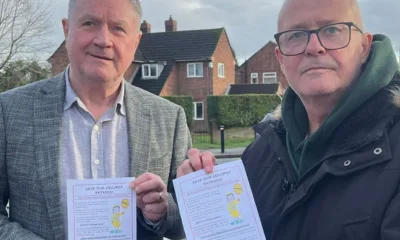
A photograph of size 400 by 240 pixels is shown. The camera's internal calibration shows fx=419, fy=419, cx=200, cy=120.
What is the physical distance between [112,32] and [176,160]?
0.88 metres

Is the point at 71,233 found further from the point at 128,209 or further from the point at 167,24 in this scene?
the point at 167,24

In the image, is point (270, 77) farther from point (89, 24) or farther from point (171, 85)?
point (89, 24)

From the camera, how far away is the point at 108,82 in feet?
7.93

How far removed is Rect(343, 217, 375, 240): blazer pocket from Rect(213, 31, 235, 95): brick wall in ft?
101

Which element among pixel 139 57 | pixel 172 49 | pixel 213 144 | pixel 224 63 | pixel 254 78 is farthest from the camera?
pixel 254 78

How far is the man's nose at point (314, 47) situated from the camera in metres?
2.02

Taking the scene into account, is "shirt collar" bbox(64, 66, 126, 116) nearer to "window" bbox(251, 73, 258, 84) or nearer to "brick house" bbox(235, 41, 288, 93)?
"brick house" bbox(235, 41, 288, 93)

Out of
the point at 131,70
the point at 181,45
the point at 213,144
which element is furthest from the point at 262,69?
the point at 213,144

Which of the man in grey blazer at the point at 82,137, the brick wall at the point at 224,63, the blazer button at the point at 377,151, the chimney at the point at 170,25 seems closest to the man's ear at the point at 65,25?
the man in grey blazer at the point at 82,137

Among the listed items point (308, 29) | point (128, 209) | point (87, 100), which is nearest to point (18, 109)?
point (87, 100)

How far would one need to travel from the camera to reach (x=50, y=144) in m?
2.35

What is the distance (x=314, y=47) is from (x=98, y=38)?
1163mm

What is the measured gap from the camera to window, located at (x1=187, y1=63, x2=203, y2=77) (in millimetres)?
32094

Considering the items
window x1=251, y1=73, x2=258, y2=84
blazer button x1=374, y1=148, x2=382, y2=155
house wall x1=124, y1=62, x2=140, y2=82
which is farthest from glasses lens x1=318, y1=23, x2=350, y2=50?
window x1=251, y1=73, x2=258, y2=84
